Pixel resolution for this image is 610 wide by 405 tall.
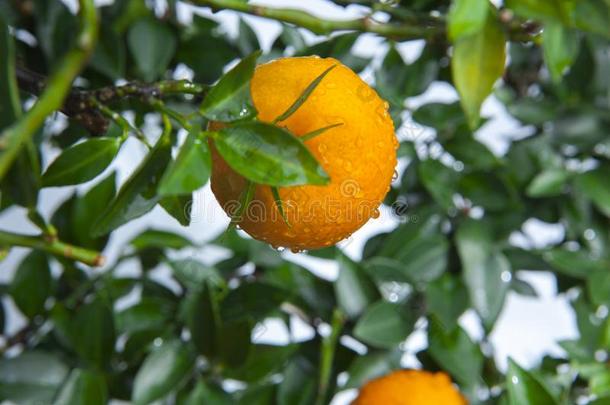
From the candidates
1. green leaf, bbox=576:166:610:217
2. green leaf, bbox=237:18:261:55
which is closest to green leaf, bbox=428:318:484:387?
green leaf, bbox=576:166:610:217

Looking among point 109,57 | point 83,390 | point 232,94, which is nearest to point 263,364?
point 83,390

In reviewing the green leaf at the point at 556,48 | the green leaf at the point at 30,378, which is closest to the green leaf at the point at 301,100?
the green leaf at the point at 556,48

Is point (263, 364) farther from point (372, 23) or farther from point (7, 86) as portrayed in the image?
point (7, 86)

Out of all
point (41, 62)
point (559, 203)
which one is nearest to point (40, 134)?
point (41, 62)

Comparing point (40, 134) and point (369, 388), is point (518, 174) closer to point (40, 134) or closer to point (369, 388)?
point (369, 388)

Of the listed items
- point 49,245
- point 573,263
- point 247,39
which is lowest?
point 573,263

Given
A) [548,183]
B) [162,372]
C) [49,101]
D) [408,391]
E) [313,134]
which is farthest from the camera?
[548,183]

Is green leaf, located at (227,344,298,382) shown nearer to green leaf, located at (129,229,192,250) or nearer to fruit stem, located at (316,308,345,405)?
fruit stem, located at (316,308,345,405)
